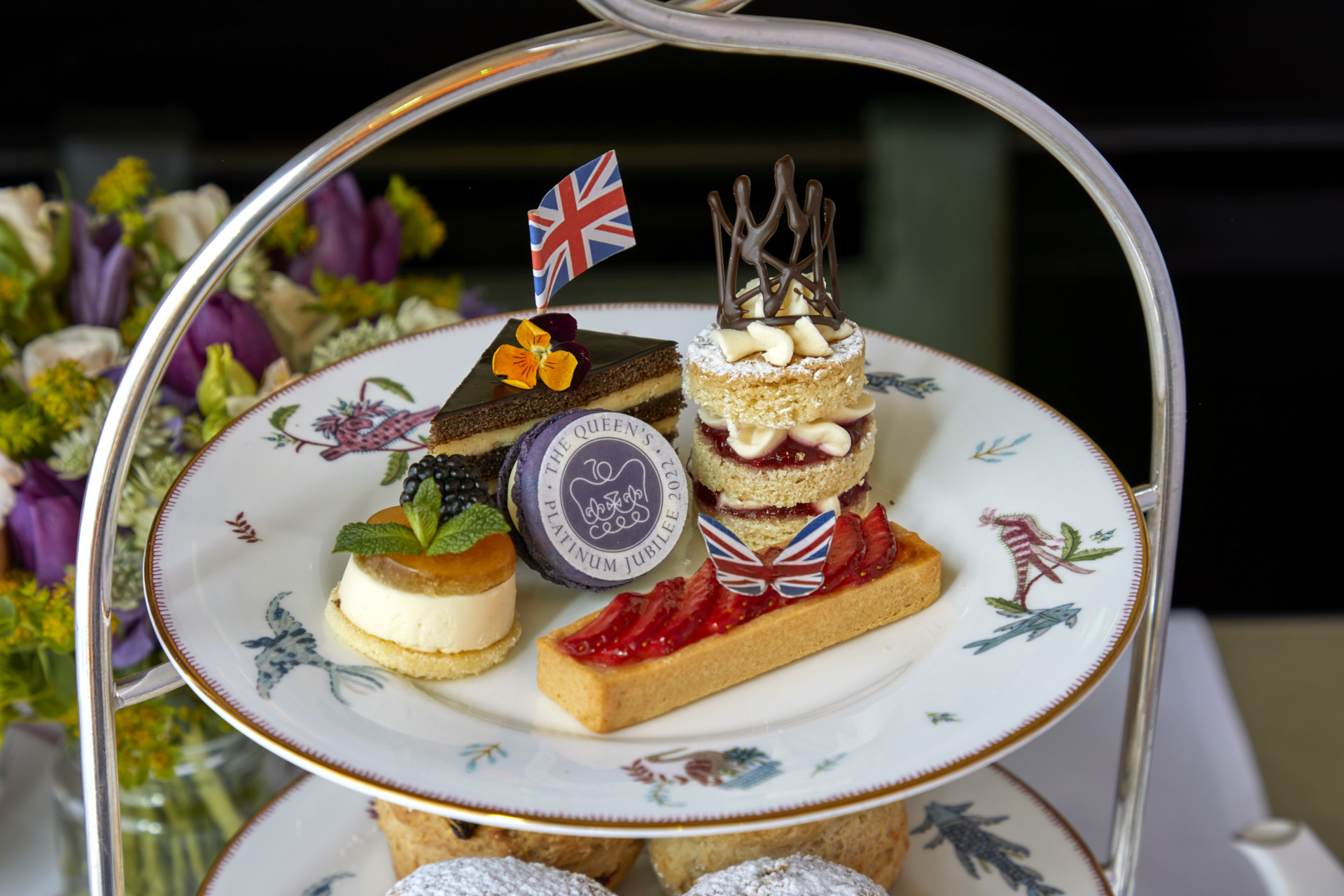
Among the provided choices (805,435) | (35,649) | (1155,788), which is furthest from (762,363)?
(1155,788)

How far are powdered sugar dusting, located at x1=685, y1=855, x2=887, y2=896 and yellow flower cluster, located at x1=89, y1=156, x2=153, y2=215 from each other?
1.09 meters

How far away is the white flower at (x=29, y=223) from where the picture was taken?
1481 mm

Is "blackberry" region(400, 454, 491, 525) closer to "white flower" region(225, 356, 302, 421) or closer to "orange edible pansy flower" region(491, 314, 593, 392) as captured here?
"orange edible pansy flower" region(491, 314, 593, 392)

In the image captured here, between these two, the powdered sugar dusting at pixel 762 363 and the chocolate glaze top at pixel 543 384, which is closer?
the powdered sugar dusting at pixel 762 363

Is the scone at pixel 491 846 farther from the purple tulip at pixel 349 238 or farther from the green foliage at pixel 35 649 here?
the purple tulip at pixel 349 238

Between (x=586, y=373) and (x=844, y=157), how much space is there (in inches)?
93.8

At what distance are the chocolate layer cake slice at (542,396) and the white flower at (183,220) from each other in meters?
0.39

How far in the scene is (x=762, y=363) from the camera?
1.37m

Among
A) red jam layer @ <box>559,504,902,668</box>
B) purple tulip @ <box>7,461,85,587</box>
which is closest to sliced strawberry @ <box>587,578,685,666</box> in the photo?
red jam layer @ <box>559,504,902,668</box>

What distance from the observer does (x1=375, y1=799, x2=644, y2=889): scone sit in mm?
1217

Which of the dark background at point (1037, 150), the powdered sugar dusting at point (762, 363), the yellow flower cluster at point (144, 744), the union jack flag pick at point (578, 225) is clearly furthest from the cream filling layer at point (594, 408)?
the dark background at point (1037, 150)

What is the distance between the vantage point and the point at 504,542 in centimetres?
123

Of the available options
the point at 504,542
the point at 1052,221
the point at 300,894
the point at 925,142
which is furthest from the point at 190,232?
the point at 1052,221

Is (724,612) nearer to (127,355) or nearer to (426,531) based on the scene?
(426,531)
